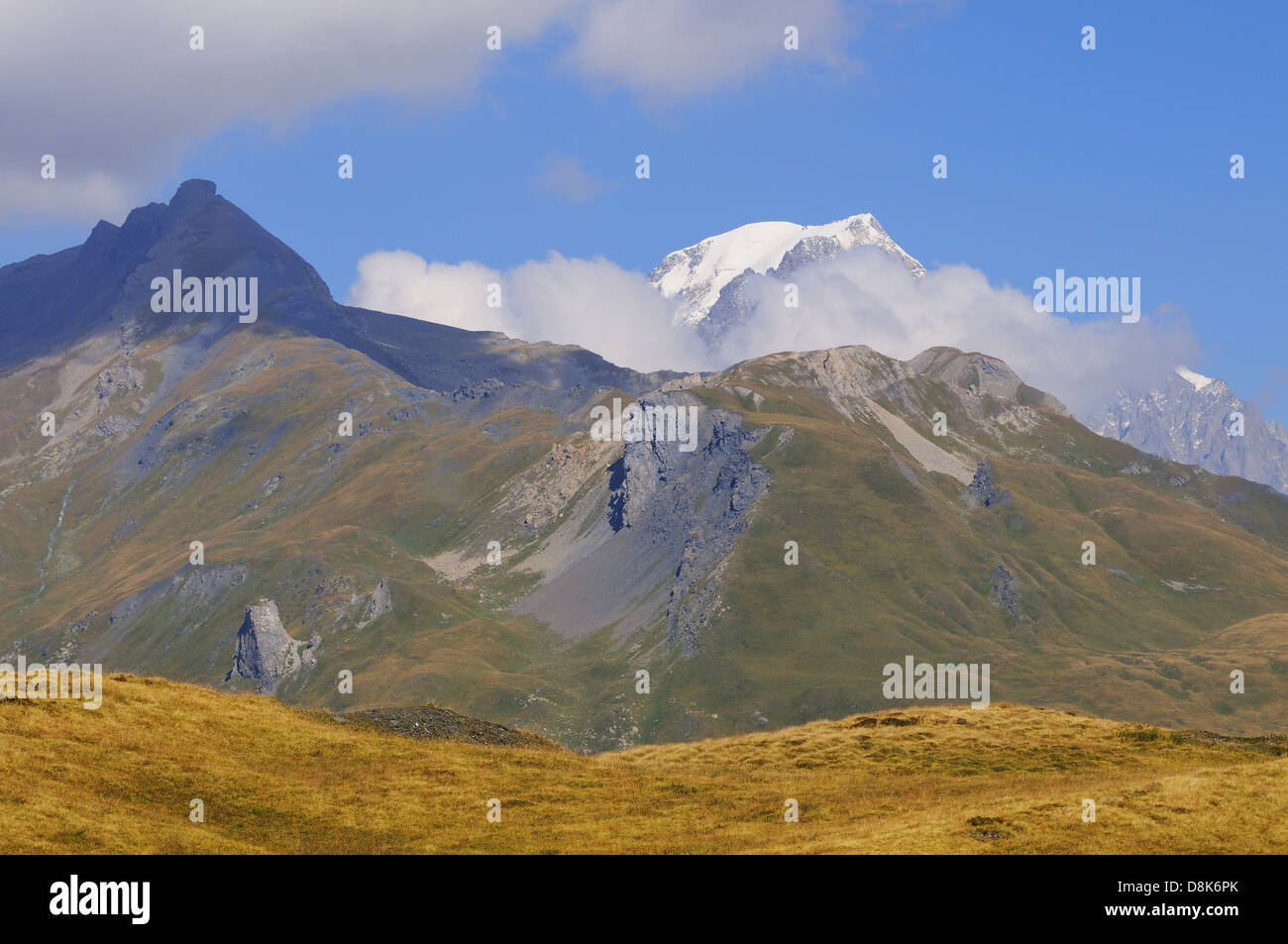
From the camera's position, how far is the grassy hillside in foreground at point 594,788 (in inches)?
2206

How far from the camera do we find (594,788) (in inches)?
2854

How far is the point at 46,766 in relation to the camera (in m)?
62.9

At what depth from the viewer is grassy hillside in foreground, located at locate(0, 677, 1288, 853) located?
56.0m
